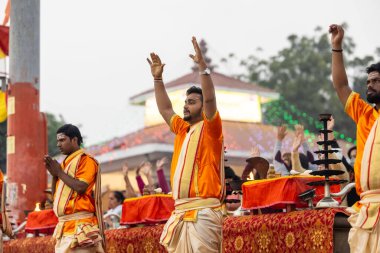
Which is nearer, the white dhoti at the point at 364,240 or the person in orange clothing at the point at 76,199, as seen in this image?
the white dhoti at the point at 364,240

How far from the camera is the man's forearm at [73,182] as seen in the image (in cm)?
805

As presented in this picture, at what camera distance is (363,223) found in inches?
225

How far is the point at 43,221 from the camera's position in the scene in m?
11.3

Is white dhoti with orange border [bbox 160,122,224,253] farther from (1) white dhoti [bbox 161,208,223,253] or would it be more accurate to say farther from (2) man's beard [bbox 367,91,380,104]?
(2) man's beard [bbox 367,91,380,104]

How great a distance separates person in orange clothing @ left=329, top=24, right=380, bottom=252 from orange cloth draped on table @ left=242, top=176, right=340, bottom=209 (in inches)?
68.6

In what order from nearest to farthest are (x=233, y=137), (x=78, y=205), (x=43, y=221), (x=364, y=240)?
(x=364, y=240) < (x=78, y=205) < (x=43, y=221) < (x=233, y=137)

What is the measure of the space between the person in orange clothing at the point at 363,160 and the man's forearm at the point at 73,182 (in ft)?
9.68

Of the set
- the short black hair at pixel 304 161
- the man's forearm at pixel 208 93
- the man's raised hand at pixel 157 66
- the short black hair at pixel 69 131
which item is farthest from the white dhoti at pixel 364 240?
the short black hair at pixel 304 161

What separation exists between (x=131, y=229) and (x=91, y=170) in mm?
1817

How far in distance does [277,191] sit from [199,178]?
1.07 m

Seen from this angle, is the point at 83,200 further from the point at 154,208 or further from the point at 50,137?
the point at 50,137

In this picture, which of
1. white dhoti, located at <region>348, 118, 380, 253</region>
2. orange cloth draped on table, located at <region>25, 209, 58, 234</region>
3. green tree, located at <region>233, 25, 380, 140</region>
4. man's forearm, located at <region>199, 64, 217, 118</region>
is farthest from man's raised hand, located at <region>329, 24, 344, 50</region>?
green tree, located at <region>233, 25, 380, 140</region>

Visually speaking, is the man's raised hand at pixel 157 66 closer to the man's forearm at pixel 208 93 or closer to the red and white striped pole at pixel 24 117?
the man's forearm at pixel 208 93

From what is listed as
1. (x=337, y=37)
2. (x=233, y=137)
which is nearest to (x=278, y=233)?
(x=337, y=37)
